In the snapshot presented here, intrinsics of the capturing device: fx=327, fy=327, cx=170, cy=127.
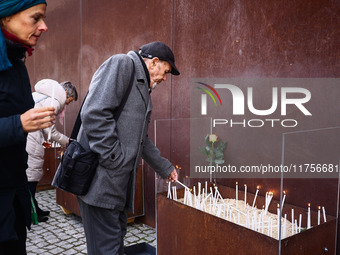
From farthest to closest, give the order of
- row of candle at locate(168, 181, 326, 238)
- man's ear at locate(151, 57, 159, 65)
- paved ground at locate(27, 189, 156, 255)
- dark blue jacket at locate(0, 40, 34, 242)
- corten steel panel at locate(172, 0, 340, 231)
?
paved ground at locate(27, 189, 156, 255)
corten steel panel at locate(172, 0, 340, 231)
row of candle at locate(168, 181, 326, 238)
man's ear at locate(151, 57, 159, 65)
dark blue jacket at locate(0, 40, 34, 242)

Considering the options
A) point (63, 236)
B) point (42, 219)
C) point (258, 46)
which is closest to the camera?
point (258, 46)

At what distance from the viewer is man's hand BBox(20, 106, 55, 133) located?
1.59m

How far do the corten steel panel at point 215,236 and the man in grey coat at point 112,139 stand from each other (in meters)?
0.77

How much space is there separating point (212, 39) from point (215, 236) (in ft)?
8.11

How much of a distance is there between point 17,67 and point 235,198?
2821 millimetres

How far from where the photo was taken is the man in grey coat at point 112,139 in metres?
2.32

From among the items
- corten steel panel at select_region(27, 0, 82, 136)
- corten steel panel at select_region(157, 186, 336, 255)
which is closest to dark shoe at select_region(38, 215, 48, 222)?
corten steel panel at select_region(157, 186, 336, 255)

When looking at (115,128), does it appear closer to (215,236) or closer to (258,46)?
(215,236)

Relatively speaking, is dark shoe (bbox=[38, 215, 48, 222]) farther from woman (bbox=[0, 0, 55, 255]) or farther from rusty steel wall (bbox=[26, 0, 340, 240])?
woman (bbox=[0, 0, 55, 255])

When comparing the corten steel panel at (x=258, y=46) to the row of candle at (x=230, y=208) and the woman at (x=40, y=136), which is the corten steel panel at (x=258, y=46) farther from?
the woman at (x=40, y=136)

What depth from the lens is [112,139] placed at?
Answer: 2.34 metres

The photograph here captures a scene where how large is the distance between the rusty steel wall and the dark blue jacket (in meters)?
2.65

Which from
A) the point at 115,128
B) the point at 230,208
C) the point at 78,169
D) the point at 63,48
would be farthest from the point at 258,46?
the point at 63,48

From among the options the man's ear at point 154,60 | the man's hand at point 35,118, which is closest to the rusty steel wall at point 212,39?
the man's ear at point 154,60
